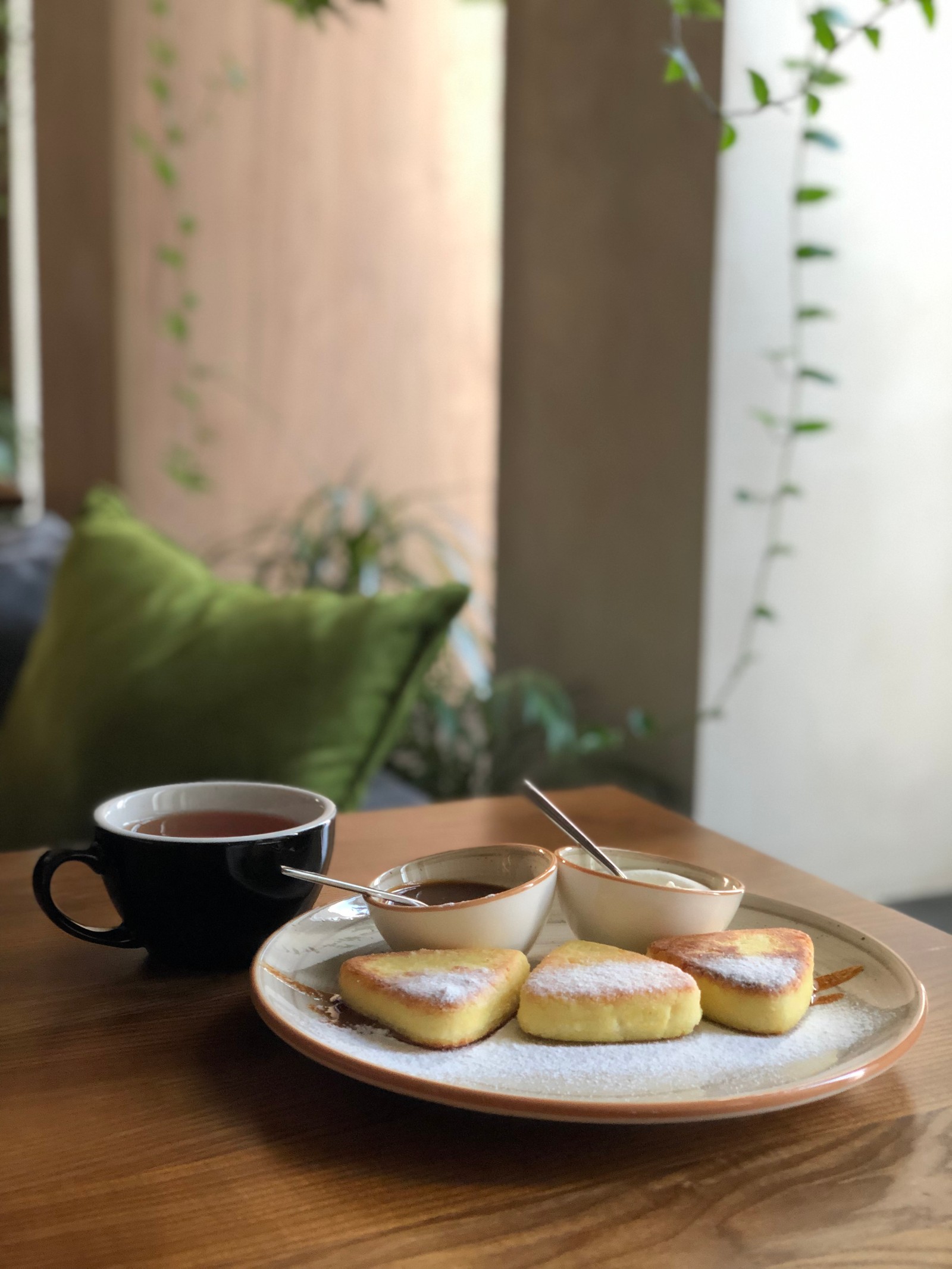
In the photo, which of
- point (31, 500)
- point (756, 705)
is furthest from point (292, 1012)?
point (31, 500)

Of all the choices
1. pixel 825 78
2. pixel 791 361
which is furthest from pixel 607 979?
pixel 791 361

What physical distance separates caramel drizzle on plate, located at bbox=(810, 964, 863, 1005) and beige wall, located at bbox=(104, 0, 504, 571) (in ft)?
7.78

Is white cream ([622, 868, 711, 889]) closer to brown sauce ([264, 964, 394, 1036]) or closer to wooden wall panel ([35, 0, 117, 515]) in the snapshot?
brown sauce ([264, 964, 394, 1036])

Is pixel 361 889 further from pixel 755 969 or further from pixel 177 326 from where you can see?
pixel 177 326

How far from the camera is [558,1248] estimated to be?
416 mm

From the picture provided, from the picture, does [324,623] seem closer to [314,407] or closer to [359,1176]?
[359,1176]

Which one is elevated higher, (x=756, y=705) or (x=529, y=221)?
(x=529, y=221)

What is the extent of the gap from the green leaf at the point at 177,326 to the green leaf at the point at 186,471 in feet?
0.85

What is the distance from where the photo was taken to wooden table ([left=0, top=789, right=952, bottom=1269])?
415mm

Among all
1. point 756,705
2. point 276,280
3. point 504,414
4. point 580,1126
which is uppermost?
point 276,280

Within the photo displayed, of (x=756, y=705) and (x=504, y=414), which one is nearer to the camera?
(x=756, y=705)

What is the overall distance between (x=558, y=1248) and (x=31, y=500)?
3732 millimetres

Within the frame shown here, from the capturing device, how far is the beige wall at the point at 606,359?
1765mm

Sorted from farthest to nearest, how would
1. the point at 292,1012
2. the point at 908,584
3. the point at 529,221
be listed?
the point at 529,221 < the point at 908,584 < the point at 292,1012
